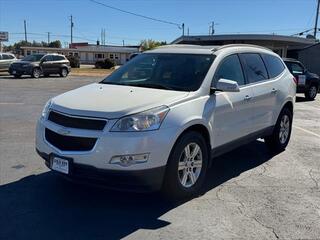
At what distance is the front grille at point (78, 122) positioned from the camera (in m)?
4.59

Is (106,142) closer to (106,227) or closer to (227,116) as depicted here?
(106,227)

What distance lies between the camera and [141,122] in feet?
15.1

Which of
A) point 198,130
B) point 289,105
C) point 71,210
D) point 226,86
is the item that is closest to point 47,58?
point 289,105

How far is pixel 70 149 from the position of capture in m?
4.74

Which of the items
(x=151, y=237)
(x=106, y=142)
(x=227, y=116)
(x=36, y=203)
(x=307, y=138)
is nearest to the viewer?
(x=151, y=237)

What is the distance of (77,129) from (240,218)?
197 centimetres

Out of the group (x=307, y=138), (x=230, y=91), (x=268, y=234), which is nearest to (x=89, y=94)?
(x=230, y=91)

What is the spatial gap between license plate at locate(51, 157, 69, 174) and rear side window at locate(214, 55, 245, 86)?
7.38 ft

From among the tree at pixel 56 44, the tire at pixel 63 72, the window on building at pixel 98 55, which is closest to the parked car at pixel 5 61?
the tire at pixel 63 72

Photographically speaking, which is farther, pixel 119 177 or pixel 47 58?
pixel 47 58

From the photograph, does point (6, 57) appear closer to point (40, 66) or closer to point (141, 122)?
point (40, 66)

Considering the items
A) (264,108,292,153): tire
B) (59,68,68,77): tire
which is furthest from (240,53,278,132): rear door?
(59,68,68,77): tire

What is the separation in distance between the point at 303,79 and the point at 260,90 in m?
12.7

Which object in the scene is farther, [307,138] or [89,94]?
[307,138]
